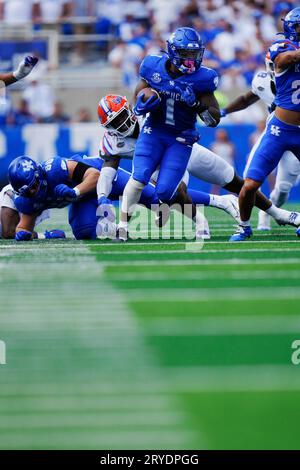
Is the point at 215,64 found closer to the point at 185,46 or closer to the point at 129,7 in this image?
the point at 129,7

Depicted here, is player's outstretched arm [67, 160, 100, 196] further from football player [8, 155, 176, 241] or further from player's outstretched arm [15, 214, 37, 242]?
player's outstretched arm [15, 214, 37, 242]

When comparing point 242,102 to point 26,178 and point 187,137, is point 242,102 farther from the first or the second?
point 26,178

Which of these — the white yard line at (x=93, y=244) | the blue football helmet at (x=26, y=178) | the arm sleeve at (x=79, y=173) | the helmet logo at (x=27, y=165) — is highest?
the arm sleeve at (x=79, y=173)

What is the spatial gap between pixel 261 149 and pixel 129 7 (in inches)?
456

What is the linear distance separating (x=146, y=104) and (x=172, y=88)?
287mm

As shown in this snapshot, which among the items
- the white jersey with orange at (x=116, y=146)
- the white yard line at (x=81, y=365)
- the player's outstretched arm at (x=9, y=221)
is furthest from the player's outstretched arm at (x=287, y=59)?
the player's outstretched arm at (x=9, y=221)

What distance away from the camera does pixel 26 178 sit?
7.98 meters

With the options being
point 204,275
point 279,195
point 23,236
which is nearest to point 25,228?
point 23,236

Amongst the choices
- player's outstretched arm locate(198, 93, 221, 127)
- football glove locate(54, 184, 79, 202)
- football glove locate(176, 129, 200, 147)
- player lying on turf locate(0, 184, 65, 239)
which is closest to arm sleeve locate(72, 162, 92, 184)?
football glove locate(54, 184, 79, 202)

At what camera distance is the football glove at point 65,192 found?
26.2 ft

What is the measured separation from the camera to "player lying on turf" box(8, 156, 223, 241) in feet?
26.4

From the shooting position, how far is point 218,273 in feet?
19.2

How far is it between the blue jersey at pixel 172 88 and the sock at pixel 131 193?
488 millimetres

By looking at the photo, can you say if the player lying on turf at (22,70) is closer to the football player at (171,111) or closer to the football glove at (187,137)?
the football player at (171,111)
